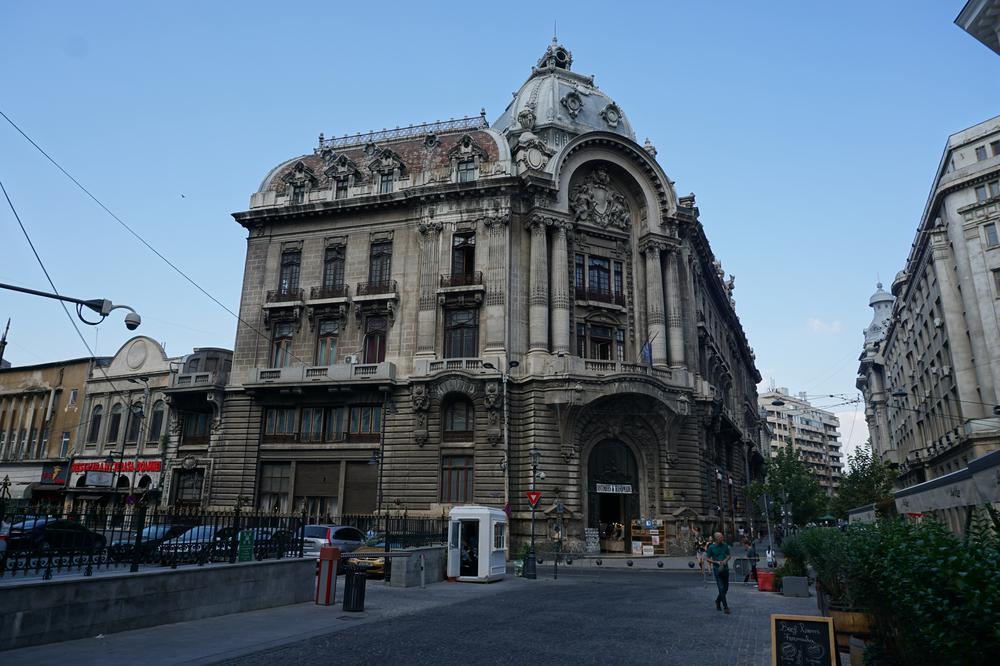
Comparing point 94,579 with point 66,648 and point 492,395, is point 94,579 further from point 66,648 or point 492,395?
point 492,395

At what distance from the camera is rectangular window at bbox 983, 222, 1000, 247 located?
41.9 meters

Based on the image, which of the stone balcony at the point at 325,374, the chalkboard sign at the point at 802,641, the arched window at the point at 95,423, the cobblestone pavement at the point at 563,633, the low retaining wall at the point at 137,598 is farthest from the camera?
the arched window at the point at 95,423

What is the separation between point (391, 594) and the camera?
1866 centimetres

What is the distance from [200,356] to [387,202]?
1698 cm

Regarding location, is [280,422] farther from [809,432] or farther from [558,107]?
[809,432]

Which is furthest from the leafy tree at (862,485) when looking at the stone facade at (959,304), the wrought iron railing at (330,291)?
the wrought iron railing at (330,291)

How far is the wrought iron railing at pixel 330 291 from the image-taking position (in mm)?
41719

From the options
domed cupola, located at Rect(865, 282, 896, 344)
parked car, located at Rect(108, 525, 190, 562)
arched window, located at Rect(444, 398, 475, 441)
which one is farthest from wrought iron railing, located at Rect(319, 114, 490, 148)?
domed cupola, located at Rect(865, 282, 896, 344)

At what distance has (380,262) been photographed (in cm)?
4219

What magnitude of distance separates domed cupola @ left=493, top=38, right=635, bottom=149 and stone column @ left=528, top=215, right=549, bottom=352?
7712mm

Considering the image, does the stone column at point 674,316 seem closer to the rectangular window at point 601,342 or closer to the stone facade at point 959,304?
the rectangular window at point 601,342

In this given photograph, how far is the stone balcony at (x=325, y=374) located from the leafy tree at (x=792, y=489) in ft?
84.9

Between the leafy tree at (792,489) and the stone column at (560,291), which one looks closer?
the stone column at (560,291)

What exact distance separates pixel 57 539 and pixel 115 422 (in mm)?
43221
